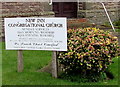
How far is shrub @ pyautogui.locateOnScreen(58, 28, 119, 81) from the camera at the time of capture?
21.6ft

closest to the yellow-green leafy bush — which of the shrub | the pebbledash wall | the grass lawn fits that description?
the shrub

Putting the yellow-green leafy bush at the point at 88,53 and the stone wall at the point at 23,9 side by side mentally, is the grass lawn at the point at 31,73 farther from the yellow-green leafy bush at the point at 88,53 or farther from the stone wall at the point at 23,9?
the stone wall at the point at 23,9

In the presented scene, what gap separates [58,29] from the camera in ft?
22.5

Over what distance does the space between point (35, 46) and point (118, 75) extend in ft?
6.53

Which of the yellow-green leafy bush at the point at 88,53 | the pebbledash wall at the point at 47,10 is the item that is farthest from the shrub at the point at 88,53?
the pebbledash wall at the point at 47,10

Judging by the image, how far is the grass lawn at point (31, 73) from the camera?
22.6ft

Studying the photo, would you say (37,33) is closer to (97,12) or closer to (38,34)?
(38,34)

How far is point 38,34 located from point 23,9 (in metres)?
8.40

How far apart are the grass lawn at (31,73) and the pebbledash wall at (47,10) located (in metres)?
5.24

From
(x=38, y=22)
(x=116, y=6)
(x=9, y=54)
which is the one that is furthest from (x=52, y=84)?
(x=116, y=6)

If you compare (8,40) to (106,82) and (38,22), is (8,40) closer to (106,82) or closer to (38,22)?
(38,22)

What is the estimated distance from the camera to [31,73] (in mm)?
7512

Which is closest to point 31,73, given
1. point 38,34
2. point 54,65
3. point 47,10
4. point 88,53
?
point 54,65

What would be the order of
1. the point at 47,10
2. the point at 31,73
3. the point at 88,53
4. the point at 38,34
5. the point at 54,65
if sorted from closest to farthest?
1. the point at 88,53
2. the point at 38,34
3. the point at 54,65
4. the point at 31,73
5. the point at 47,10
